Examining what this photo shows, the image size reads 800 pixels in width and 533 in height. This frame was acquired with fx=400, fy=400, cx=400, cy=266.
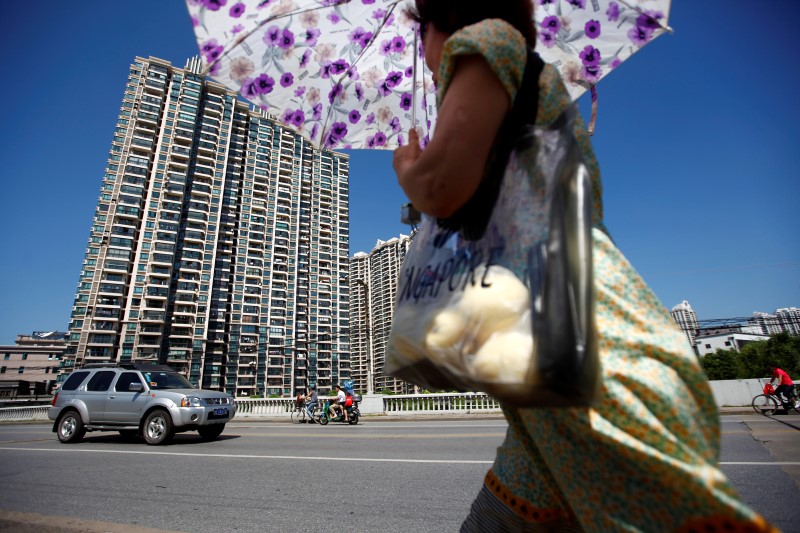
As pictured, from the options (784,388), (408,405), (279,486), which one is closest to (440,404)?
(408,405)

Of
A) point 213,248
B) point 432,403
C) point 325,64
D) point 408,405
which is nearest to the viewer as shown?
point 325,64

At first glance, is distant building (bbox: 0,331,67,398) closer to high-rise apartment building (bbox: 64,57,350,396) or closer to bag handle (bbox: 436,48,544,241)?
high-rise apartment building (bbox: 64,57,350,396)

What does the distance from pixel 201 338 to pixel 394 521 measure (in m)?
81.5

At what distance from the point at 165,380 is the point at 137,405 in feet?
2.49

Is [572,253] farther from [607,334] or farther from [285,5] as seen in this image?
[285,5]

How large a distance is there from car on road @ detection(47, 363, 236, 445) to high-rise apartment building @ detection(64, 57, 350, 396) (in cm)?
6872

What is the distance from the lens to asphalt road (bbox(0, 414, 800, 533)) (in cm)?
294

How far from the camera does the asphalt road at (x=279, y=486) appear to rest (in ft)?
9.65

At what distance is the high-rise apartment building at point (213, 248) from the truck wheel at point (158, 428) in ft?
232

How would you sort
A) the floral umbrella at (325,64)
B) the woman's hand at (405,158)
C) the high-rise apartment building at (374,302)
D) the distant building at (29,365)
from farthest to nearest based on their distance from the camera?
1. the high-rise apartment building at (374,302)
2. the distant building at (29,365)
3. the floral umbrella at (325,64)
4. the woman's hand at (405,158)

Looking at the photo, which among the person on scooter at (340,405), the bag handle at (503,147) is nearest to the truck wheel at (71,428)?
the person on scooter at (340,405)

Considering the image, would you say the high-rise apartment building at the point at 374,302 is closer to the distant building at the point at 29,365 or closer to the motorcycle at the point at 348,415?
the distant building at the point at 29,365

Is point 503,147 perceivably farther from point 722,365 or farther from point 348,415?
point 722,365

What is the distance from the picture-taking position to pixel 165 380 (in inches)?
358
